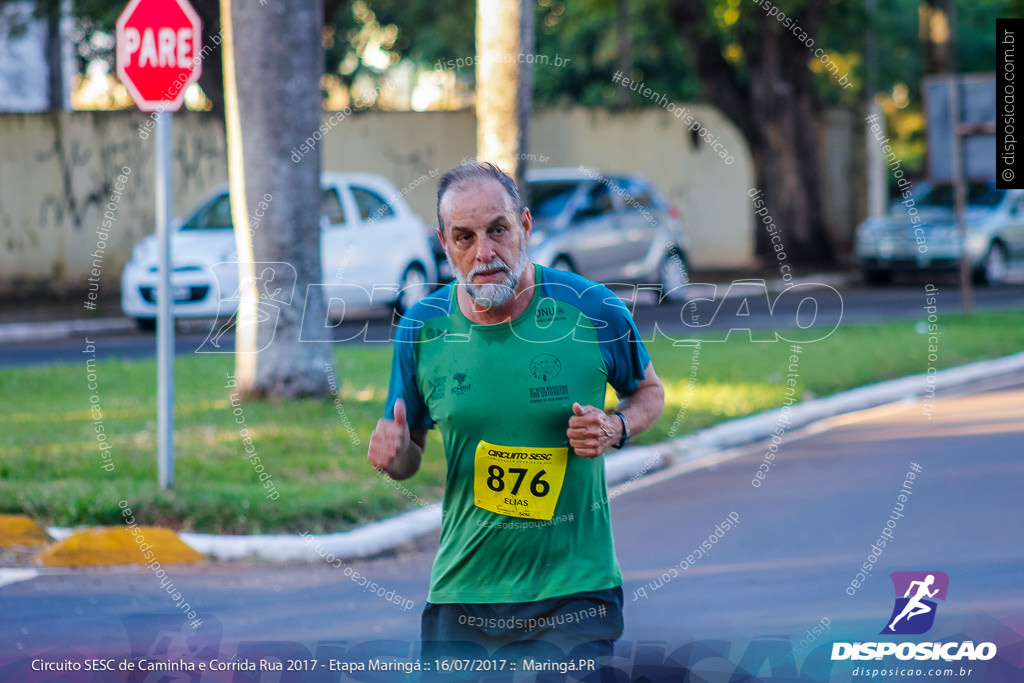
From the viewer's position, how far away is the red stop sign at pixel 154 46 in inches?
346

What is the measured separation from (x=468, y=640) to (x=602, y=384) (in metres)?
0.73

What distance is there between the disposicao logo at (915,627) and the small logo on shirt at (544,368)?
7.72ft

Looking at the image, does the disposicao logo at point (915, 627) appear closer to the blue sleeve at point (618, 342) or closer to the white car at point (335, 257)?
the blue sleeve at point (618, 342)

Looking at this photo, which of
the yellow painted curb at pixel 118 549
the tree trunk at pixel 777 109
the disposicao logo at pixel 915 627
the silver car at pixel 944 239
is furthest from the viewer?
the tree trunk at pixel 777 109

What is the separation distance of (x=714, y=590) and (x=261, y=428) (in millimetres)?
4085

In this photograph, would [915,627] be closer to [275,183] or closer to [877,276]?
[275,183]

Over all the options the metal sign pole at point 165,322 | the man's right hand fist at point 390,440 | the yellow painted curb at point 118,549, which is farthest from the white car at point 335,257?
the man's right hand fist at point 390,440

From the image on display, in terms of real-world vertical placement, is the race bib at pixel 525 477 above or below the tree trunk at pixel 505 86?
below

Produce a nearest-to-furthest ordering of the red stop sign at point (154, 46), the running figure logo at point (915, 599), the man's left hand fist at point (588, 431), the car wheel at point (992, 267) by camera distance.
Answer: the man's left hand fist at point (588, 431), the running figure logo at point (915, 599), the red stop sign at point (154, 46), the car wheel at point (992, 267)

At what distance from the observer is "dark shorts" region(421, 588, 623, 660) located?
358 centimetres

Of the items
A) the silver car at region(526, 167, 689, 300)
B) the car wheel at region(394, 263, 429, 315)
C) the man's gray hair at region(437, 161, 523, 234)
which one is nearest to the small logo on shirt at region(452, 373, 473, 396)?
the man's gray hair at region(437, 161, 523, 234)

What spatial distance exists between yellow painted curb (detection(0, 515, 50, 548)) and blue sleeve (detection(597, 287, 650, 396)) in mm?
4699

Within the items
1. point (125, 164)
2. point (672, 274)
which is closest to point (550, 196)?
point (672, 274)

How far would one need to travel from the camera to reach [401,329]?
377 cm
